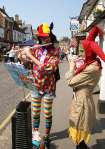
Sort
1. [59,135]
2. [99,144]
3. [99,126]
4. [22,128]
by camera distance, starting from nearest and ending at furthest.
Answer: [22,128], [99,144], [59,135], [99,126]

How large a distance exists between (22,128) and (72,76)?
3.49ft

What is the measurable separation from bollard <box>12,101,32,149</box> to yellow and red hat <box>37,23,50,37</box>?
4.37 feet

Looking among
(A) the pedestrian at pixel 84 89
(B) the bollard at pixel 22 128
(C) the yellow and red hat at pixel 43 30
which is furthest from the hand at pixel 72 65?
(B) the bollard at pixel 22 128

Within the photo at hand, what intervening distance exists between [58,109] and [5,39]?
84.9m

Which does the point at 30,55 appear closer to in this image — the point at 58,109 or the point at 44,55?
the point at 44,55

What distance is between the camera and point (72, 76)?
267 inches

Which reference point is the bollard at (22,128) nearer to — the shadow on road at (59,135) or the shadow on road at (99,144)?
the shadow on road at (99,144)

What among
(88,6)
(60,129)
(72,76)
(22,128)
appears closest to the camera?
(22,128)

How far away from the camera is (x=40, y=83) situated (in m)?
7.34

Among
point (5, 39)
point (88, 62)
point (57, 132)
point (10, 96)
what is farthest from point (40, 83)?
point (5, 39)

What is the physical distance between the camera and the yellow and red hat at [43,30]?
727cm

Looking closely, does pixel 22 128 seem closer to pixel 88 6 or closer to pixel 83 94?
pixel 83 94

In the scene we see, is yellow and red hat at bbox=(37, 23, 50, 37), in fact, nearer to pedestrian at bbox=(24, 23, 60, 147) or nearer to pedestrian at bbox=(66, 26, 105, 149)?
pedestrian at bbox=(24, 23, 60, 147)

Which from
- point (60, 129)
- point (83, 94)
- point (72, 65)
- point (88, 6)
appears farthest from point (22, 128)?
point (88, 6)
